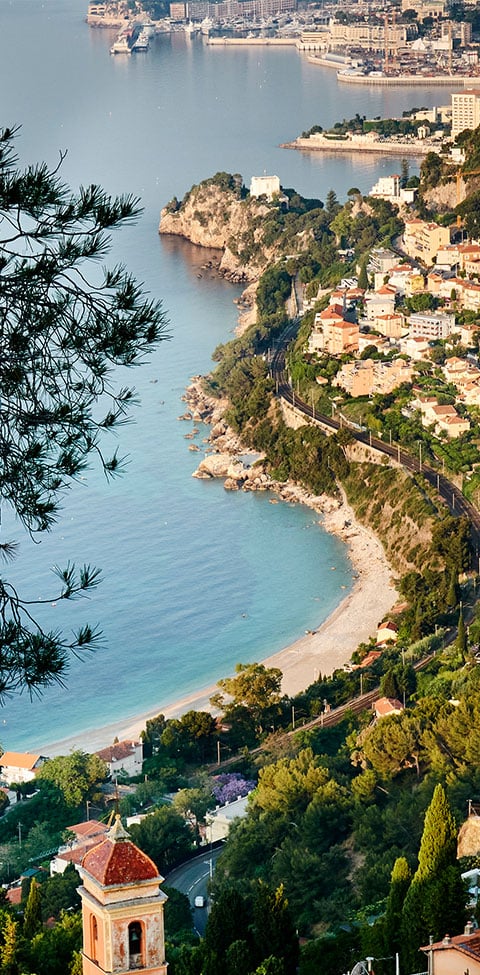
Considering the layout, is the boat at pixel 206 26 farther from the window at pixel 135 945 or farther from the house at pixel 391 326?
the window at pixel 135 945

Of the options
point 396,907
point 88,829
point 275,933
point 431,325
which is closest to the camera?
point 396,907

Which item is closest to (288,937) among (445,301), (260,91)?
(445,301)

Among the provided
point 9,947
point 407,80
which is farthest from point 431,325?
point 407,80

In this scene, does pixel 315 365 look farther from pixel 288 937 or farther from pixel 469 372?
pixel 288 937

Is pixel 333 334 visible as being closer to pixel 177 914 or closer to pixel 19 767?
pixel 19 767

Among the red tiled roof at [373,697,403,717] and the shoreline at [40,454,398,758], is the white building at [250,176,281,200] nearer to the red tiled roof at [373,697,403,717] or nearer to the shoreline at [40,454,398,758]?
the shoreline at [40,454,398,758]

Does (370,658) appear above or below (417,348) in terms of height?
below
